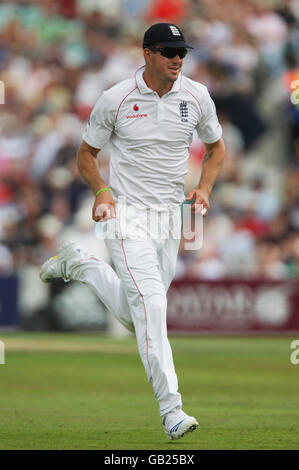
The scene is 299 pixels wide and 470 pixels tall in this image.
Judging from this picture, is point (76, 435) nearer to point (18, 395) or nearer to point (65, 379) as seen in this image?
point (18, 395)

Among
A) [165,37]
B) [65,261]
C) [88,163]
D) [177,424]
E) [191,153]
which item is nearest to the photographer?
[177,424]

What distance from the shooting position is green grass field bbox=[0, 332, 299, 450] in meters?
6.22

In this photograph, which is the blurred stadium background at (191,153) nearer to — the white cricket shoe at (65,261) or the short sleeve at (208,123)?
the white cricket shoe at (65,261)

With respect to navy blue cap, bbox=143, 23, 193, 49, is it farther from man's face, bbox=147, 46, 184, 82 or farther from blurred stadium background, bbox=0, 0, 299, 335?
blurred stadium background, bbox=0, 0, 299, 335

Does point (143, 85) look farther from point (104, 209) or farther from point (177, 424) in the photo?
point (177, 424)

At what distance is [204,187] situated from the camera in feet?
21.8

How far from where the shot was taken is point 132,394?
891cm

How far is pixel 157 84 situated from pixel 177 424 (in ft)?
6.80

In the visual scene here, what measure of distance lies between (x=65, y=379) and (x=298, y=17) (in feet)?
30.3

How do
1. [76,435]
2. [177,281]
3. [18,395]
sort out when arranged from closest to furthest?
[76,435]
[18,395]
[177,281]

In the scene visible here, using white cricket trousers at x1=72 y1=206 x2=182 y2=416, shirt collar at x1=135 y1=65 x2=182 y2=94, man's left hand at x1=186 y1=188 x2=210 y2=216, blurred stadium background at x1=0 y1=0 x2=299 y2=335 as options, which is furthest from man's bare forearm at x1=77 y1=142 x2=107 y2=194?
blurred stadium background at x1=0 y1=0 x2=299 y2=335

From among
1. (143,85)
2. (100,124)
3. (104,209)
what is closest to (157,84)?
(143,85)

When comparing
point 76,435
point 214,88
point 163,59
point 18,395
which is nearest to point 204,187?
point 163,59

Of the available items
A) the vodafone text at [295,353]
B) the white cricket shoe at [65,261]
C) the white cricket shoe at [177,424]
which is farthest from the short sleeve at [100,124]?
the vodafone text at [295,353]
